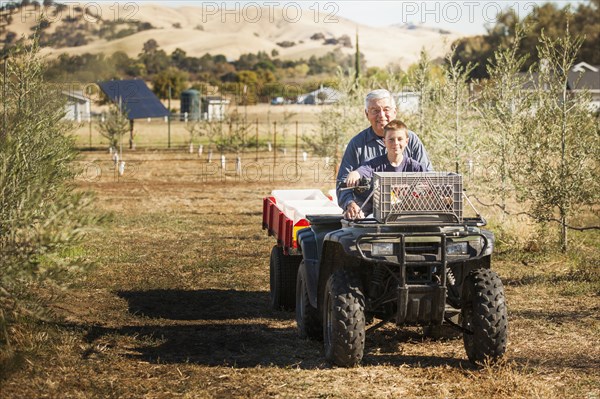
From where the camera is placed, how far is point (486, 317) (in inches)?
341

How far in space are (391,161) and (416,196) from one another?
82cm

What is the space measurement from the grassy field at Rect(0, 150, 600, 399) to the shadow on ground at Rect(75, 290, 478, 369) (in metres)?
0.02

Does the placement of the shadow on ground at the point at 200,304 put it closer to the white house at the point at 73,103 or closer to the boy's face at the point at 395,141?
the boy's face at the point at 395,141

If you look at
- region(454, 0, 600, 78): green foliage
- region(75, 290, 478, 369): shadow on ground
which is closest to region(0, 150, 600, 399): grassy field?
region(75, 290, 478, 369): shadow on ground

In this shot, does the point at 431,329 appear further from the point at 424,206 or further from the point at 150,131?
the point at 150,131

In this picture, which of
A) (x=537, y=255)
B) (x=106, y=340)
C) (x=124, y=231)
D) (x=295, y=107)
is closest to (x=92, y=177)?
Answer: (x=124, y=231)

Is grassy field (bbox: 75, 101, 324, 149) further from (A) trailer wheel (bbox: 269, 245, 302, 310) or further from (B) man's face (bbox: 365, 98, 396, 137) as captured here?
(B) man's face (bbox: 365, 98, 396, 137)

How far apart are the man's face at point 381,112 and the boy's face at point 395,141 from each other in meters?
0.52

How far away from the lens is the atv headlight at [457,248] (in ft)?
28.3

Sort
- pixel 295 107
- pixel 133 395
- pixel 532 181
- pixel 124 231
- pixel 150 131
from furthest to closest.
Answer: pixel 295 107 < pixel 150 131 < pixel 124 231 < pixel 532 181 < pixel 133 395

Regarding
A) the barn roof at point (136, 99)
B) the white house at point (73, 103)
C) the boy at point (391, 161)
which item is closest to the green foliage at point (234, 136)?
the barn roof at point (136, 99)

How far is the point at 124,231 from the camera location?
20.6m

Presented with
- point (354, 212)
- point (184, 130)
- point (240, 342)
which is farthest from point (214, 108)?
point (354, 212)

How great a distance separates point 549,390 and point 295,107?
91.5 meters
